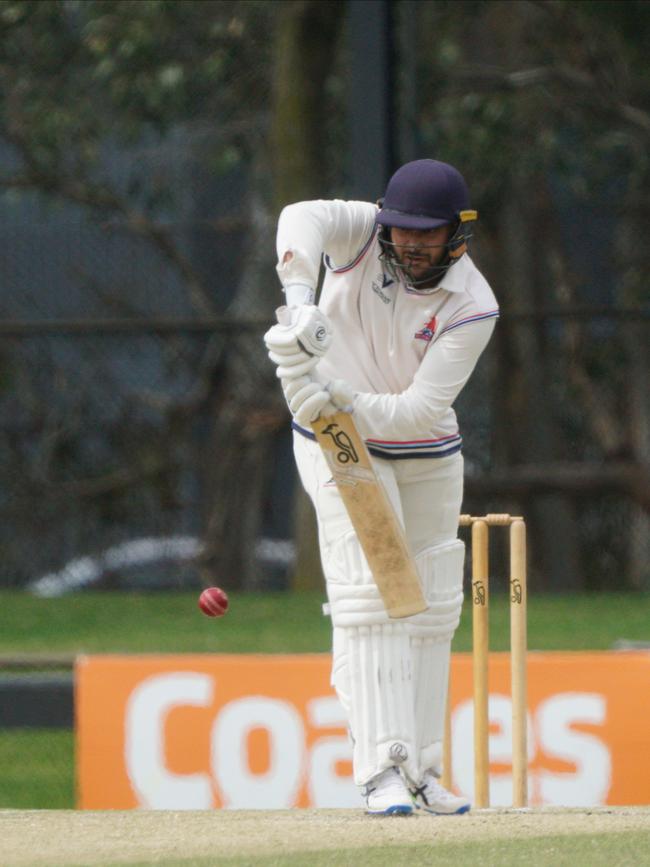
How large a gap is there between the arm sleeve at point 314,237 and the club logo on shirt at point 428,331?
0.24 metres

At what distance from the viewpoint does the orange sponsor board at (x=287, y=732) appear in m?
6.05

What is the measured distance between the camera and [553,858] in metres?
3.73

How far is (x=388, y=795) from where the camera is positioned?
431 cm

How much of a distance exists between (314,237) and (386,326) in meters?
0.29

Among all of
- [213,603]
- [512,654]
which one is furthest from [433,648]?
[213,603]

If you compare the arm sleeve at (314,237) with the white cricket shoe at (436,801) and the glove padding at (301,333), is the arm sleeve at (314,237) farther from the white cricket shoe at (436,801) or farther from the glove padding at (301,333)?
the white cricket shoe at (436,801)

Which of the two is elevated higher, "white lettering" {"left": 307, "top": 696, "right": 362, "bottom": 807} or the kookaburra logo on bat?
the kookaburra logo on bat

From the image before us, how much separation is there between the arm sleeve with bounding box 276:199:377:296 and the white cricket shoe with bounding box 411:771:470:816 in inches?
45.8

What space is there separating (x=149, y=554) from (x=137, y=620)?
702 millimetres

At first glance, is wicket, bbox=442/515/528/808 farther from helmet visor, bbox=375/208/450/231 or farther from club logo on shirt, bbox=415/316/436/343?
helmet visor, bbox=375/208/450/231

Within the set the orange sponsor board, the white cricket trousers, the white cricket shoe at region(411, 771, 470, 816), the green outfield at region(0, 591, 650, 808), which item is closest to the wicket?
the white cricket trousers

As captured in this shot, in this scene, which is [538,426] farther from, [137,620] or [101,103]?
[101,103]

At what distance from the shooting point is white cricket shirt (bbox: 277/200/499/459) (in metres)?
4.32

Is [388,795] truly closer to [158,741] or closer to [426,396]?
[426,396]
